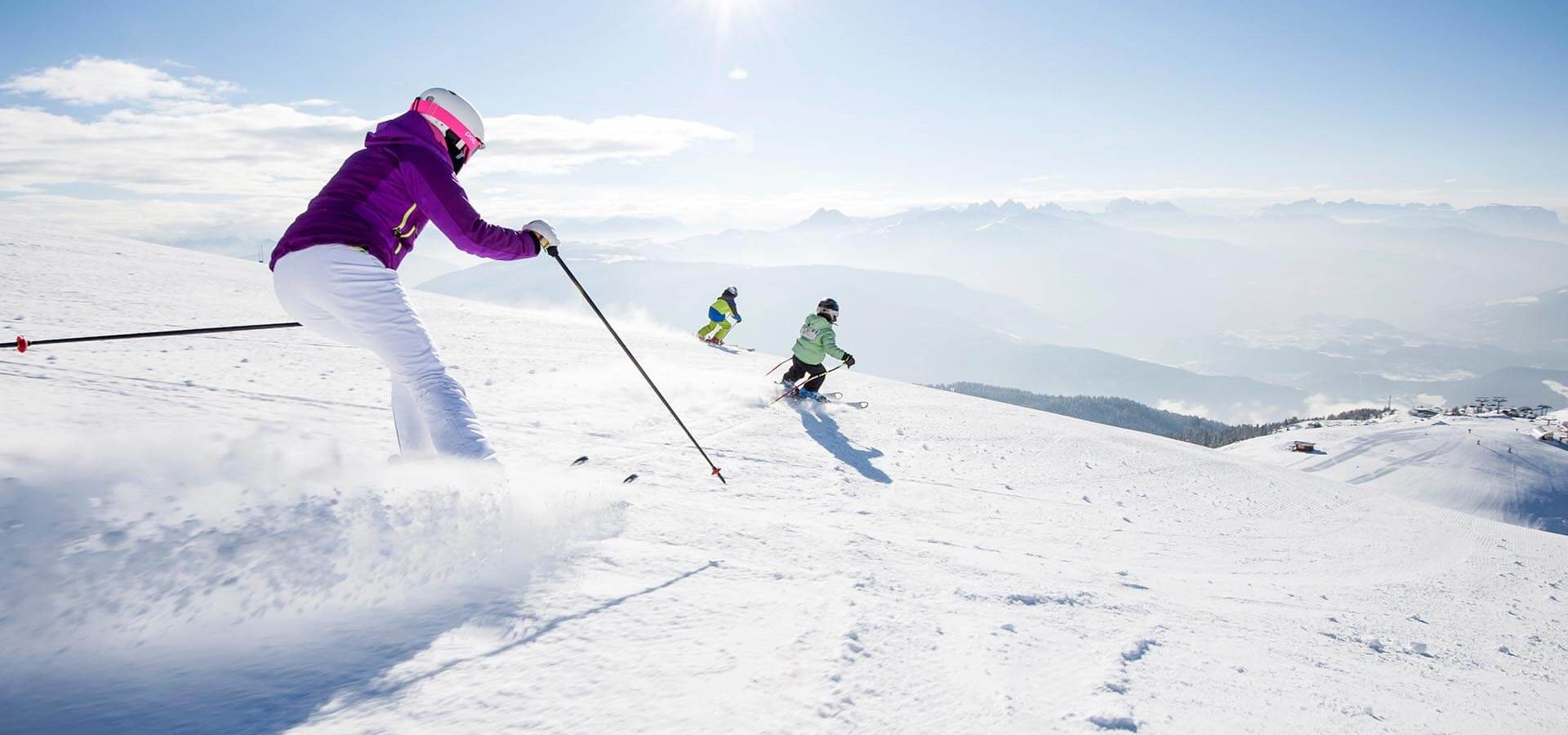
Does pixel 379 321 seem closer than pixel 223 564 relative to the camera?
No

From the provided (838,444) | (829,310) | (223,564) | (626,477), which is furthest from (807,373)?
(223,564)

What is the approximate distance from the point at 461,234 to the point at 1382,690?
16.4 ft

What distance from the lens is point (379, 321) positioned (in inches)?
137

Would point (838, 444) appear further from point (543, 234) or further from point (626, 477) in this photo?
point (543, 234)

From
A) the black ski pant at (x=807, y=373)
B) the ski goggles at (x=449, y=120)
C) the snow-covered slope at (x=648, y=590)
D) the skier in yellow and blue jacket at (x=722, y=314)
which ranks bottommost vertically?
the snow-covered slope at (x=648, y=590)

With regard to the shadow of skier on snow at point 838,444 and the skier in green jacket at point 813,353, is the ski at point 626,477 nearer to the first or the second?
the shadow of skier on snow at point 838,444

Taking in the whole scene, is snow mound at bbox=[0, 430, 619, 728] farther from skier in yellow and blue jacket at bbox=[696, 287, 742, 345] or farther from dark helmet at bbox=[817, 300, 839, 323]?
skier in yellow and blue jacket at bbox=[696, 287, 742, 345]

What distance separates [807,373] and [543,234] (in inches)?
259

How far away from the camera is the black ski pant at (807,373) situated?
400 inches

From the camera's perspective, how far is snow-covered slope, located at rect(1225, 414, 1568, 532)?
66.1 meters

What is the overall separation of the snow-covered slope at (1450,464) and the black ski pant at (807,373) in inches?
2577

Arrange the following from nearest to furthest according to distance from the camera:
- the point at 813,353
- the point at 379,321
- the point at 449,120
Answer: the point at 379,321, the point at 449,120, the point at 813,353

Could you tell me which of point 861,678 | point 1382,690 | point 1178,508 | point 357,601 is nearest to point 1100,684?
point 861,678

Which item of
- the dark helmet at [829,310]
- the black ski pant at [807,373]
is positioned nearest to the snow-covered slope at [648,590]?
the black ski pant at [807,373]
